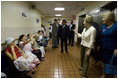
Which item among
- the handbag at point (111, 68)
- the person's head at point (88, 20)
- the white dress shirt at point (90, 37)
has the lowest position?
the handbag at point (111, 68)

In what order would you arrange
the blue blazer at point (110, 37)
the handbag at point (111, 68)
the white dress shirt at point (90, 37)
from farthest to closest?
the white dress shirt at point (90, 37), the handbag at point (111, 68), the blue blazer at point (110, 37)

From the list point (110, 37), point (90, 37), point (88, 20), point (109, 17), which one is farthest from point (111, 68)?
point (88, 20)

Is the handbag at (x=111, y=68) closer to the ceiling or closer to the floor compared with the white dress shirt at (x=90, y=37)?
closer to the floor

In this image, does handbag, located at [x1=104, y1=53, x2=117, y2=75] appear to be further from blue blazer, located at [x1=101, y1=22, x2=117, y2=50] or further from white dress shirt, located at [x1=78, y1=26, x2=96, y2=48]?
white dress shirt, located at [x1=78, y1=26, x2=96, y2=48]

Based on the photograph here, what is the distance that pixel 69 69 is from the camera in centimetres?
250

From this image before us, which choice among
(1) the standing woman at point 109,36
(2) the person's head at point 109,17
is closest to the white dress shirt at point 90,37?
(1) the standing woman at point 109,36

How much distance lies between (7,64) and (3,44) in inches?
21.3

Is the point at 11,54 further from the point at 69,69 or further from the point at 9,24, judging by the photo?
the point at 69,69

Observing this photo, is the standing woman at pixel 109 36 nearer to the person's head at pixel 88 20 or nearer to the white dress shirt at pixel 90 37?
the white dress shirt at pixel 90 37

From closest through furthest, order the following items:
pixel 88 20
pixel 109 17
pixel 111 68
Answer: pixel 109 17 < pixel 111 68 < pixel 88 20

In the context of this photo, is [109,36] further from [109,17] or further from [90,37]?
[90,37]

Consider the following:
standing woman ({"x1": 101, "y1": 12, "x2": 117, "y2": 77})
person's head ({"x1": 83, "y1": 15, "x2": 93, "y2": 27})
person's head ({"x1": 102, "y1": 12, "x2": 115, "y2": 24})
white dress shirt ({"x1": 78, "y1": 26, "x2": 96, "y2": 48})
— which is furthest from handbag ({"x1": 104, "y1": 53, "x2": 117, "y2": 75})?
person's head ({"x1": 83, "y1": 15, "x2": 93, "y2": 27})

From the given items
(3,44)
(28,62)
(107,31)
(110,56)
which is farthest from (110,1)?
(3,44)

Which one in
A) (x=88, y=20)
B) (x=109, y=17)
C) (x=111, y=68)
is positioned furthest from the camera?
(x=88, y=20)
